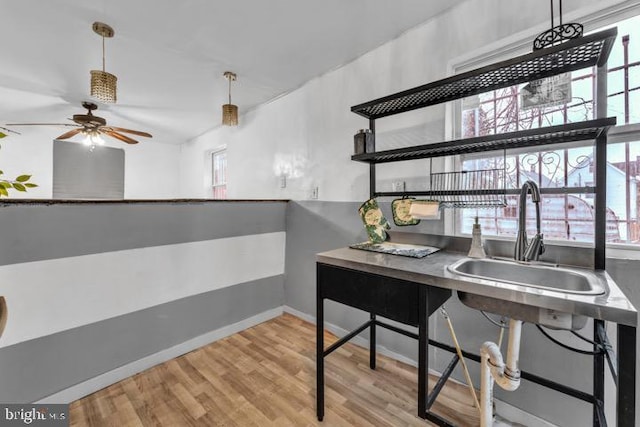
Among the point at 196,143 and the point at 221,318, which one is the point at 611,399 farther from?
the point at 196,143

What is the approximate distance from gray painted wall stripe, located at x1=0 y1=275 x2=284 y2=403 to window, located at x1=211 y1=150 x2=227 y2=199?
2.36m

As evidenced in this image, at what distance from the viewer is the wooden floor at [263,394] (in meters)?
1.42

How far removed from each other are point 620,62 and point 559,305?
1.23 meters

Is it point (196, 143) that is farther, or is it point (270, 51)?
point (196, 143)

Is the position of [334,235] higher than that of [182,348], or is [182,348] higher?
[334,235]

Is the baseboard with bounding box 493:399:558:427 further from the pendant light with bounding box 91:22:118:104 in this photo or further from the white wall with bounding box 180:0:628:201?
the pendant light with bounding box 91:22:118:104

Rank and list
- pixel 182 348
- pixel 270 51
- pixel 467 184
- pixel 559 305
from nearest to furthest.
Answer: pixel 559 305
pixel 467 184
pixel 182 348
pixel 270 51

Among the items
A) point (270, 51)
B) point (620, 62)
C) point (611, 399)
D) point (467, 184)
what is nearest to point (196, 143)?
point (270, 51)

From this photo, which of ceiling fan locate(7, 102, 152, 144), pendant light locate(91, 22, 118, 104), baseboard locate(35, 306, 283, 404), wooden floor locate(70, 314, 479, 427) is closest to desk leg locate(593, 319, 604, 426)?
wooden floor locate(70, 314, 479, 427)

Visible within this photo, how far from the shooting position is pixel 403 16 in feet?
5.66

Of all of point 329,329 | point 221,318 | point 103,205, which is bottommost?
point 329,329

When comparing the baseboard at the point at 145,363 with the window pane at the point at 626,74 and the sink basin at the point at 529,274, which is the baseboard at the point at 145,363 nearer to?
the sink basin at the point at 529,274

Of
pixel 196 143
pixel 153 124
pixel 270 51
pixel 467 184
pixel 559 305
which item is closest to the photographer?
pixel 559 305

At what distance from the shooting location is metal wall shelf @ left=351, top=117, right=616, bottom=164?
1028mm
